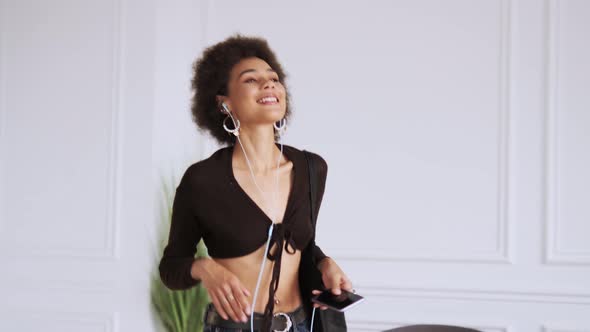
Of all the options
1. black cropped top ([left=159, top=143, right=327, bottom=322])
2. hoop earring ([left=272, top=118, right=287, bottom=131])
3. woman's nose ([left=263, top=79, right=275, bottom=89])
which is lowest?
black cropped top ([left=159, top=143, right=327, bottom=322])

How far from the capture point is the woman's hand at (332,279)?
4.75 feet

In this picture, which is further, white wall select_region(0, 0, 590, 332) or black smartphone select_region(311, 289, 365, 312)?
white wall select_region(0, 0, 590, 332)

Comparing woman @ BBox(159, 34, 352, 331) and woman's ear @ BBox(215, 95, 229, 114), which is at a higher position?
woman's ear @ BBox(215, 95, 229, 114)

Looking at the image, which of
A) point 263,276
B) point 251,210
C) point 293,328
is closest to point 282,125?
point 251,210

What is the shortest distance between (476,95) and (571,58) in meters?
0.43

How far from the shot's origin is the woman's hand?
1.45 meters

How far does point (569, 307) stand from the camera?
2930mm

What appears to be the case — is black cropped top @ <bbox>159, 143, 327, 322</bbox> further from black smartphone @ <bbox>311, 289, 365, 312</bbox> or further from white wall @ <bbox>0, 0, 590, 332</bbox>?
white wall @ <bbox>0, 0, 590, 332</bbox>

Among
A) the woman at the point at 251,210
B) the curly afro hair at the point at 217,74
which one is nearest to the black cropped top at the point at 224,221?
the woman at the point at 251,210

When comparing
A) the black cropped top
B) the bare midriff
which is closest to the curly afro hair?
the black cropped top

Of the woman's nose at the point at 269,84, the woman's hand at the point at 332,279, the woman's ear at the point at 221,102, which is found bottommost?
the woman's hand at the point at 332,279

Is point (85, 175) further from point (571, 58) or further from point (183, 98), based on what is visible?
point (571, 58)

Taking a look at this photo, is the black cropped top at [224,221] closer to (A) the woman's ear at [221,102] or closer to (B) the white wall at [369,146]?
(A) the woman's ear at [221,102]

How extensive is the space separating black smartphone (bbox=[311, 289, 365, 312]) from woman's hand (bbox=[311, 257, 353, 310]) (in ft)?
0.04
